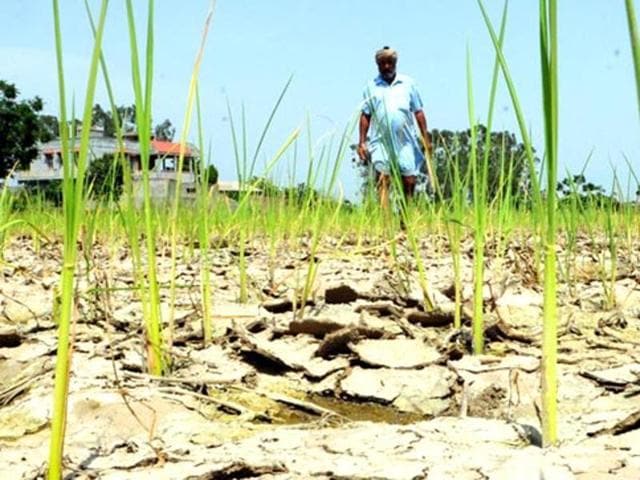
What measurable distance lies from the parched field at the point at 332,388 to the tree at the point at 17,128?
816 inches

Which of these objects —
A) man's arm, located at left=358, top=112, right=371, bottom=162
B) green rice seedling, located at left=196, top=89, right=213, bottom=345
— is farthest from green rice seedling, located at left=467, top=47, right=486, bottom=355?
man's arm, located at left=358, top=112, right=371, bottom=162

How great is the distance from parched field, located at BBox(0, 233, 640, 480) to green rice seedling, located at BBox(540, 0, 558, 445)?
0.05 meters

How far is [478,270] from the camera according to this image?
4.45 feet

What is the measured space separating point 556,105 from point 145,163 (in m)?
0.56

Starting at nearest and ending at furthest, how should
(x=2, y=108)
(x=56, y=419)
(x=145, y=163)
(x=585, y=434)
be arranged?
(x=56, y=419), (x=585, y=434), (x=145, y=163), (x=2, y=108)

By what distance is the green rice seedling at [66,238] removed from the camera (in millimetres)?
799

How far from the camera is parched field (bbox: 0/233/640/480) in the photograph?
905 mm

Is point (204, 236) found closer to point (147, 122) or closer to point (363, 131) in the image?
A: point (147, 122)

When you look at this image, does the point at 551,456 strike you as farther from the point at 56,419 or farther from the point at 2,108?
the point at 2,108

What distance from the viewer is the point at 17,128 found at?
22.3 meters

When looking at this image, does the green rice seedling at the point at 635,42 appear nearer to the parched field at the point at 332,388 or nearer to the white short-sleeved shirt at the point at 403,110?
the parched field at the point at 332,388

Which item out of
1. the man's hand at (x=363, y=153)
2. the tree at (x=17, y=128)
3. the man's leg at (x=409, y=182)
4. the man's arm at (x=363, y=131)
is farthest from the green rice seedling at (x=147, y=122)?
the tree at (x=17, y=128)

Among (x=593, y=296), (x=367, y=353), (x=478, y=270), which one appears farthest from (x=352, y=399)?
(x=593, y=296)

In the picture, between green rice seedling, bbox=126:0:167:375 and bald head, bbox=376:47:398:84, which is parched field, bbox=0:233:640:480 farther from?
bald head, bbox=376:47:398:84
